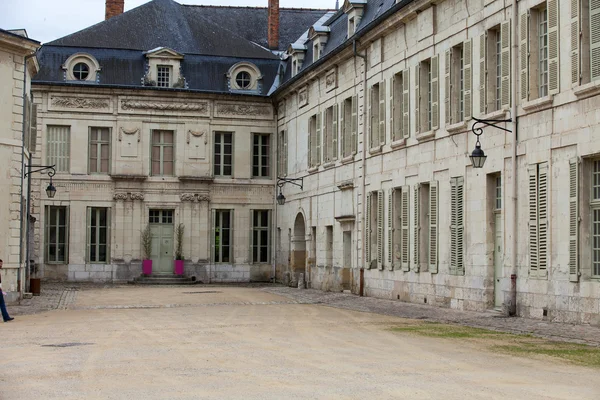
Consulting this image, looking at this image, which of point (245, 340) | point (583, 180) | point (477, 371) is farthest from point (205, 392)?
point (583, 180)

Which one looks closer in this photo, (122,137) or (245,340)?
(245,340)

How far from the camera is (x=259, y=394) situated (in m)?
8.39

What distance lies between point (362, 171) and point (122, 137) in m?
12.3

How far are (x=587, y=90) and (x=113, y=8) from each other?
28206 millimetres

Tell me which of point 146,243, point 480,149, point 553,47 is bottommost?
point 146,243

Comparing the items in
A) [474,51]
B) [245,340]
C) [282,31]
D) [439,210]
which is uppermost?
[282,31]

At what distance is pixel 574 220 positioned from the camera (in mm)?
15523

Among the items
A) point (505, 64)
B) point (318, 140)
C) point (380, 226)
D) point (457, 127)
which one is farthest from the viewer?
point (318, 140)

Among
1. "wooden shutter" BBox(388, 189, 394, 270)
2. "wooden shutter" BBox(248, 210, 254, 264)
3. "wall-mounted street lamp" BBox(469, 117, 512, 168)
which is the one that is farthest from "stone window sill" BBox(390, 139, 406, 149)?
"wooden shutter" BBox(248, 210, 254, 264)

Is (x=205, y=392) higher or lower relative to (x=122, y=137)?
lower

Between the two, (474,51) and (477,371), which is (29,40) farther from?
(477,371)

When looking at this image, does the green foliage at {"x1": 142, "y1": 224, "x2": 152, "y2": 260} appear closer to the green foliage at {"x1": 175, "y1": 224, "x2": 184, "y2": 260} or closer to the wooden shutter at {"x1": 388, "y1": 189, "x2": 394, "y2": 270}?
the green foliage at {"x1": 175, "y1": 224, "x2": 184, "y2": 260}

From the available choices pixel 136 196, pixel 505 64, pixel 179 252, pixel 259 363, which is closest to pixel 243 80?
pixel 136 196

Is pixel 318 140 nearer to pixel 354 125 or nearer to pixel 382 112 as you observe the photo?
pixel 354 125
